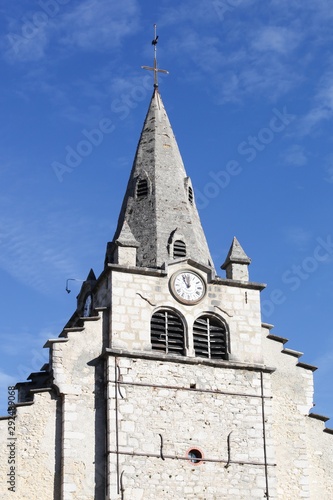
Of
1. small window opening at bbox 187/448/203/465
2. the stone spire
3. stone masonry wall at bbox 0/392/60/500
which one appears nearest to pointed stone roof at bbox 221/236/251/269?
the stone spire

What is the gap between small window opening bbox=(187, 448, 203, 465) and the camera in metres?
28.6

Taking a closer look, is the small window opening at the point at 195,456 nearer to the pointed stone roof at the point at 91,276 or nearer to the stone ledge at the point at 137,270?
the stone ledge at the point at 137,270

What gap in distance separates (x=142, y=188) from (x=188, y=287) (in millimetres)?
4471

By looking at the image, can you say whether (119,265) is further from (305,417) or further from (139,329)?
(305,417)

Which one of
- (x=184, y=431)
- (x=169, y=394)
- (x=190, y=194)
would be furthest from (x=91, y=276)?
(x=184, y=431)

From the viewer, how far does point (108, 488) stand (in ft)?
90.0

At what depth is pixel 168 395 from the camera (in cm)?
2908

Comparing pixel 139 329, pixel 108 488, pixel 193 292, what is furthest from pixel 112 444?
pixel 193 292

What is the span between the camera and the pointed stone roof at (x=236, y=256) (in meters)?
31.8

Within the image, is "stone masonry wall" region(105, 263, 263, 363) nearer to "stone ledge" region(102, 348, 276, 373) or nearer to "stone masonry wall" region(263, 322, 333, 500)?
"stone ledge" region(102, 348, 276, 373)

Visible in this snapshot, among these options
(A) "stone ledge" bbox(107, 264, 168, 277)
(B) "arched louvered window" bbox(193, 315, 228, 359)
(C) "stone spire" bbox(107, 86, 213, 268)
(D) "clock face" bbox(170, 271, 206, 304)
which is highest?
(C) "stone spire" bbox(107, 86, 213, 268)

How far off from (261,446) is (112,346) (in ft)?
16.6

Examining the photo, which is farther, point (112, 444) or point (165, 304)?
point (165, 304)

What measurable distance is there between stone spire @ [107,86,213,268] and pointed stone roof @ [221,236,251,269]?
709mm
